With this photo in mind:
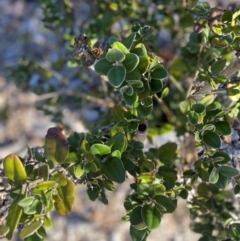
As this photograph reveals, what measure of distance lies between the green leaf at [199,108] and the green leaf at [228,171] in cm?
14

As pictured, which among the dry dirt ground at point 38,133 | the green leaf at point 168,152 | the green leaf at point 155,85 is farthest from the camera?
the dry dirt ground at point 38,133

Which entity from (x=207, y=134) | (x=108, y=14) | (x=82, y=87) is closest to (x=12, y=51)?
(x=82, y=87)

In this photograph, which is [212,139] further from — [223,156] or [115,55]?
[115,55]

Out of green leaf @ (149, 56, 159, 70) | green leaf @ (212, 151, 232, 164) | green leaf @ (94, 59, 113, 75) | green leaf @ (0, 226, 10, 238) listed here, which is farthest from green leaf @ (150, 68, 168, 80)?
green leaf @ (0, 226, 10, 238)

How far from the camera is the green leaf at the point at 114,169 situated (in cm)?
88

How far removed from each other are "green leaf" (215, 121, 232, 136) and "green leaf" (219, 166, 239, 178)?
8 centimetres

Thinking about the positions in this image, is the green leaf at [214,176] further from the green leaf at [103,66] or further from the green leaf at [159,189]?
the green leaf at [103,66]

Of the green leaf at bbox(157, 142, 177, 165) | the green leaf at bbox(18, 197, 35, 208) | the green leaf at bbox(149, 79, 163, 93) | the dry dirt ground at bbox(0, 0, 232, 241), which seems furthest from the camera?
the dry dirt ground at bbox(0, 0, 232, 241)

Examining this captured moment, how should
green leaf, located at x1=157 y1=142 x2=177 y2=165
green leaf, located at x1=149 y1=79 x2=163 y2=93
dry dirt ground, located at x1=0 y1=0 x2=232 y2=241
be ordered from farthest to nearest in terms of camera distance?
dry dirt ground, located at x1=0 y1=0 x2=232 y2=241, green leaf, located at x1=157 y1=142 x2=177 y2=165, green leaf, located at x1=149 y1=79 x2=163 y2=93

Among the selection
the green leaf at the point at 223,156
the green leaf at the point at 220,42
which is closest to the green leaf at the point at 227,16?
the green leaf at the point at 220,42

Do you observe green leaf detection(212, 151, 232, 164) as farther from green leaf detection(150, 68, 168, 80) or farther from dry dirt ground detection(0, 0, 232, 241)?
dry dirt ground detection(0, 0, 232, 241)

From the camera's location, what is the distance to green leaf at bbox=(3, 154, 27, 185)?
85 cm

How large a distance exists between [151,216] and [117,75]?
325 mm

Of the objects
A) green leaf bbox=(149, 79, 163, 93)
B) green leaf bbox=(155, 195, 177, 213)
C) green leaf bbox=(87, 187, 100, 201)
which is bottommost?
green leaf bbox=(87, 187, 100, 201)
